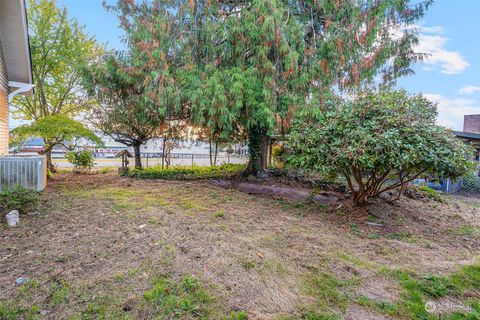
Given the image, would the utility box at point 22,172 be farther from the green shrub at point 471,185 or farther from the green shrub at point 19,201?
the green shrub at point 471,185

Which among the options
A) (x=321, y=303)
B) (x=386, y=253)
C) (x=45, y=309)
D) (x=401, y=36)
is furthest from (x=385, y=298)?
(x=401, y=36)

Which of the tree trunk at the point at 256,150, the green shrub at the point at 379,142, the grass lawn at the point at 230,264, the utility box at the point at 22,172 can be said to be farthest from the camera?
the tree trunk at the point at 256,150

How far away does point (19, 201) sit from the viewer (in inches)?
188

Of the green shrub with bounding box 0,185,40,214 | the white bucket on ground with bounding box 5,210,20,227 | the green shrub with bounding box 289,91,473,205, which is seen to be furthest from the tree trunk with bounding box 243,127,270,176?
the white bucket on ground with bounding box 5,210,20,227

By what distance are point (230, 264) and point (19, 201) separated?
4075mm

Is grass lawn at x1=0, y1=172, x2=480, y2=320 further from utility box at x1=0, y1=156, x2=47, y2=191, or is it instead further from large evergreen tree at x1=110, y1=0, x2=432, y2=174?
large evergreen tree at x1=110, y1=0, x2=432, y2=174

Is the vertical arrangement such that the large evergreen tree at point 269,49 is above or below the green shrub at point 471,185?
above

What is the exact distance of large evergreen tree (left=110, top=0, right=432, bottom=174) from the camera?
21.8ft

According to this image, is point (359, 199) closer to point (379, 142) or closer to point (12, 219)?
point (379, 142)

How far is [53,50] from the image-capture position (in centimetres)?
1152

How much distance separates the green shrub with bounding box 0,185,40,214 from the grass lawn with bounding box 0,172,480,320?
23cm

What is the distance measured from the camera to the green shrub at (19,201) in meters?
4.70

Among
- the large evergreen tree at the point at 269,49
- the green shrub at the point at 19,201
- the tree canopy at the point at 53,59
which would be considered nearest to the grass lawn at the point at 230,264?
the green shrub at the point at 19,201

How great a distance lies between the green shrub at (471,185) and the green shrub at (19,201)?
13.2m
